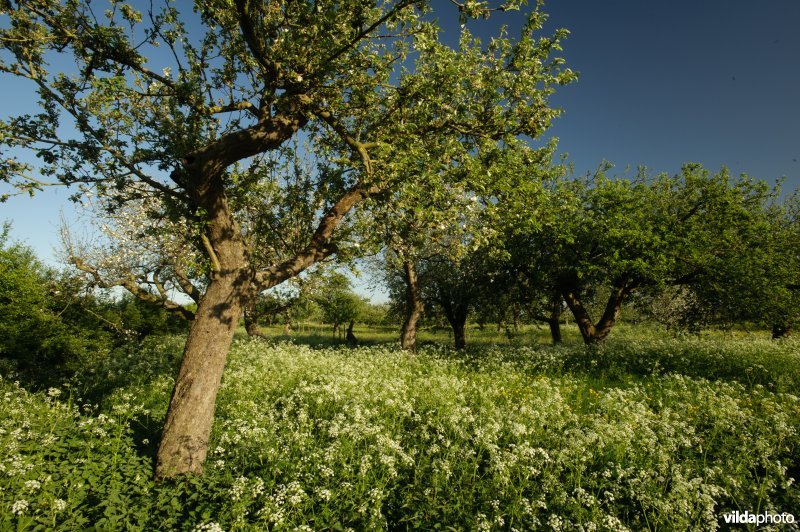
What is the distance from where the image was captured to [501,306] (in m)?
25.8

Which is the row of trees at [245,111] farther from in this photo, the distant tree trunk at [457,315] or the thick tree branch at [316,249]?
the distant tree trunk at [457,315]

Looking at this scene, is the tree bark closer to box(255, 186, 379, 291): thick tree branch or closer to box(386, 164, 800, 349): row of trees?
box(255, 186, 379, 291): thick tree branch

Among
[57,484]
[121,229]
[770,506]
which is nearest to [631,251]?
[770,506]

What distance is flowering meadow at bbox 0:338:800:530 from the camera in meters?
5.27

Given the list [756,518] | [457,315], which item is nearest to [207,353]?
[756,518]

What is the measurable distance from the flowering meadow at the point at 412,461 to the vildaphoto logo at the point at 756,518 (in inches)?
4.6

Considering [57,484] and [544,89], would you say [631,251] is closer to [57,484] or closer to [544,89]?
[544,89]

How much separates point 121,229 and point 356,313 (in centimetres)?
2997

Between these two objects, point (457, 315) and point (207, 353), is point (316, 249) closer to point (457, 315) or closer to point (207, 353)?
point (207, 353)

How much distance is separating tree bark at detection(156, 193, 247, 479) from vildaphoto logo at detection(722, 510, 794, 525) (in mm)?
8543

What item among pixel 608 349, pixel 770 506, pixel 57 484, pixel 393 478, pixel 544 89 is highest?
pixel 544 89

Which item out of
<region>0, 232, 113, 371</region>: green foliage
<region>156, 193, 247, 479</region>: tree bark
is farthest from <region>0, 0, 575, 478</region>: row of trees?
<region>0, 232, 113, 371</region>: green foliage

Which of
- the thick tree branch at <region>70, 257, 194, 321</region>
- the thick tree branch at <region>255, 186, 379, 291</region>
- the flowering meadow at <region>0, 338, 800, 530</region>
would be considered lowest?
the flowering meadow at <region>0, 338, 800, 530</region>

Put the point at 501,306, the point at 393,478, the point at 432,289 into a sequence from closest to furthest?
the point at 393,478
the point at 501,306
the point at 432,289
